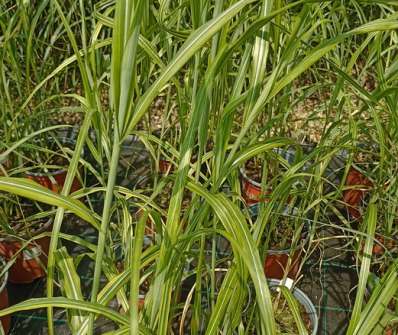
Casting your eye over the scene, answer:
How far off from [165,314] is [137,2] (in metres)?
0.45

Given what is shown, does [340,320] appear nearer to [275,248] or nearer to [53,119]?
[275,248]

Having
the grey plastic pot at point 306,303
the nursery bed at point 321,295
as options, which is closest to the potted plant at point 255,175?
the nursery bed at point 321,295

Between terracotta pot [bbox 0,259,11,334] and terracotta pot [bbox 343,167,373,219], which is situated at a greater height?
terracotta pot [bbox 343,167,373,219]

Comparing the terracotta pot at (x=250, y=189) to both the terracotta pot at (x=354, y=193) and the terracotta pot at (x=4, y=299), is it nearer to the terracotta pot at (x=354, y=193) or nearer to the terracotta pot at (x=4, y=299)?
the terracotta pot at (x=354, y=193)

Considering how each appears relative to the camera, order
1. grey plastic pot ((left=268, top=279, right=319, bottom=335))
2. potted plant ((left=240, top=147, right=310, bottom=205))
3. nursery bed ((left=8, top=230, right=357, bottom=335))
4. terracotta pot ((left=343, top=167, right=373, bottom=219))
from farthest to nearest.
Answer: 1. terracotta pot ((left=343, top=167, right=373, bottom=219))
2. potted plant ((left=240, top=147, right=310, bottom=205))
3. nursery bed ((left=8, top=230, right=357, bottom=335))
4. grey plastic pot ((left=268, top=279, right=319, bottom=335))

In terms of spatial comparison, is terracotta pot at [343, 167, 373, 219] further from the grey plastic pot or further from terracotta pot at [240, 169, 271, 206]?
the grey plastic pot

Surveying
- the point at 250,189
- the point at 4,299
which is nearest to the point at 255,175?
the point at 250,189

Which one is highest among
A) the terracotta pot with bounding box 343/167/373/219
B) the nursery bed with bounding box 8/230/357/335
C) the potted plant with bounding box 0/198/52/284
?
the terracotta pot with bounding box 343/167/373/219

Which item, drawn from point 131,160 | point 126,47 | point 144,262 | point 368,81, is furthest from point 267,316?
point 368,81

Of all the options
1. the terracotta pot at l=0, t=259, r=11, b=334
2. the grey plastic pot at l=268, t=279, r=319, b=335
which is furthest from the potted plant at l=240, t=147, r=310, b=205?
the terracotta pot at l=0, t=259, r=11, b=334

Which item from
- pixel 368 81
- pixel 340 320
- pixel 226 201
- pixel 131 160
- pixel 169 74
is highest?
pixel 169 74

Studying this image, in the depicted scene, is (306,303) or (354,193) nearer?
(306,303)

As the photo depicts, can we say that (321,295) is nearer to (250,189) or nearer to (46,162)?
(250,189)

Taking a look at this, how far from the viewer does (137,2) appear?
60 centimetres
